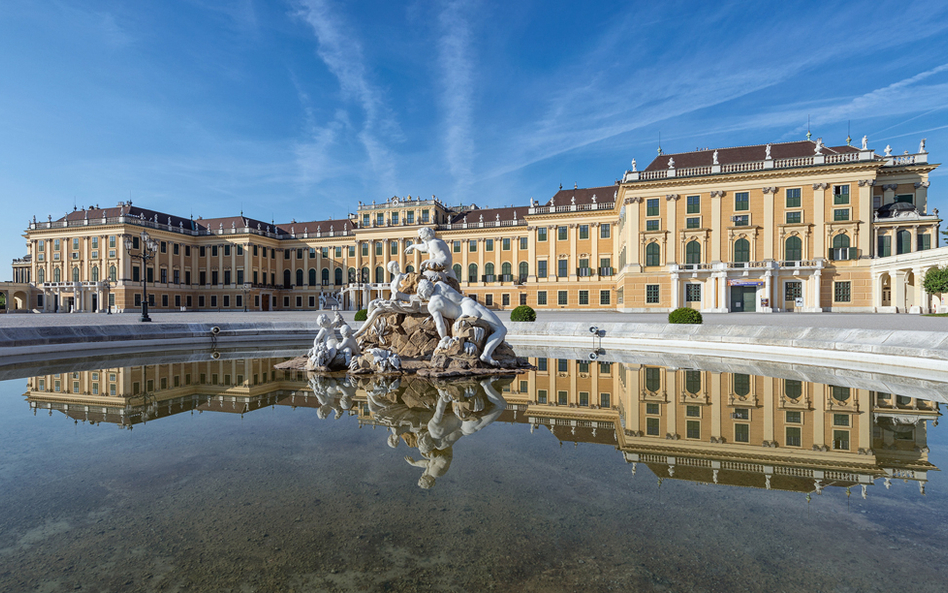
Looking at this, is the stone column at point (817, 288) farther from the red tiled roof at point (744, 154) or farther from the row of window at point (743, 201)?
the red tiled roof at point (744, 154)

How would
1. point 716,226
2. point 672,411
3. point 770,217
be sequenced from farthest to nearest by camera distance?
point 716,226
point 770,217
point 672,411

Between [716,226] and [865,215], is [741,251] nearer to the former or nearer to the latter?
[716,226]

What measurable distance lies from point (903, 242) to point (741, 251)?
526 inches

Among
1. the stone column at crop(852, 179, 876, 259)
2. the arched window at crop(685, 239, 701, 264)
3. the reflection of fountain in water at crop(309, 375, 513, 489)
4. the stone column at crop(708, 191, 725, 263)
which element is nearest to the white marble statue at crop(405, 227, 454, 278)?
the reflection of fountain in water at crop(309, 375, 513, 489)

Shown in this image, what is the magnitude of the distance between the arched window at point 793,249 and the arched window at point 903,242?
8035mm

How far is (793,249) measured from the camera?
37656 mm

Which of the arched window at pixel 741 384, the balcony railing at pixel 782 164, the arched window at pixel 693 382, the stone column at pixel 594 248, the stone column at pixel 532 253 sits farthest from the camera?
the stone column at pixel 532 253

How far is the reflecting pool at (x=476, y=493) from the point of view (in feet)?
9.09

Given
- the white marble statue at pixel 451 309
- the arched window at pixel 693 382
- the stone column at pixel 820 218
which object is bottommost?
the arched window at pixel 693 382

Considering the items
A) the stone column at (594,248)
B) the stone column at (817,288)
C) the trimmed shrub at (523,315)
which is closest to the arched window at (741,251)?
the stone column at (817,288)

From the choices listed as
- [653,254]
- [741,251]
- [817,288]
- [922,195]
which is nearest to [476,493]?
[653,254]

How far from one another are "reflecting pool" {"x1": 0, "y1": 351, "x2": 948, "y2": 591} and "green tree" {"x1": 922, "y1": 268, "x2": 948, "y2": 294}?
29512 millimetres

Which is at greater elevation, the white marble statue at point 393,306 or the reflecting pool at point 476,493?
the white marble statue at point 393,306

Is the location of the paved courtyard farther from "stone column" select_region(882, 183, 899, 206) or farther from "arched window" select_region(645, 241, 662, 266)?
"stone column" select_region(882, 183, 899, 206)
